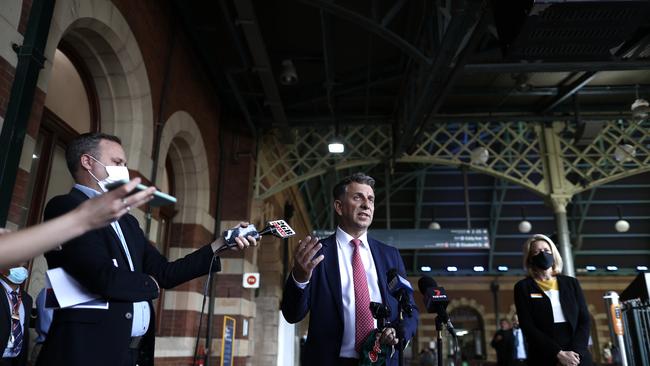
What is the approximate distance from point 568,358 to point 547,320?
334 millimetres

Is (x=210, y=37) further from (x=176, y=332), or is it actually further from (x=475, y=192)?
(x=475, y=192)

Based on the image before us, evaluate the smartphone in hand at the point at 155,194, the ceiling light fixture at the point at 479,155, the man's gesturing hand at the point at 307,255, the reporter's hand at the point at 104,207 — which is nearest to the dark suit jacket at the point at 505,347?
the ceiling light fixture at the point at 479,155

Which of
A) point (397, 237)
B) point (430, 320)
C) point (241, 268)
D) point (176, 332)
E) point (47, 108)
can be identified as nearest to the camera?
point (47, 108)

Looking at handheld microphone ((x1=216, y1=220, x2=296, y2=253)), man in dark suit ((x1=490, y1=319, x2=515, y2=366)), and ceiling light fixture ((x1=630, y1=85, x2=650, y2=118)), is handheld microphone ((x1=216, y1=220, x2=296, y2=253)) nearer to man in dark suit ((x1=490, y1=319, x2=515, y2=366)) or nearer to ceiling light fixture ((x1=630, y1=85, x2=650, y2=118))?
man in dark suit ((x1=490, y1=319, x2=515, y2=366))

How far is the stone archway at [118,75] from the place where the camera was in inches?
219

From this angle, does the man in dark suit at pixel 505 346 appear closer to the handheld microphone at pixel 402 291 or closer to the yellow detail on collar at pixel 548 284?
the yellow detail on collar at pixel 548 284

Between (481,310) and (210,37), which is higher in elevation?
(210,37)

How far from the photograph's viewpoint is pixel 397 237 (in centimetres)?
1248

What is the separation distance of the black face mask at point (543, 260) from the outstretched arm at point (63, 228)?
321 cm

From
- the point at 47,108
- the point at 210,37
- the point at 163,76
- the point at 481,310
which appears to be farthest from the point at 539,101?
the point at 481,310

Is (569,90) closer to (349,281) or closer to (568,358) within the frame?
(568,358)

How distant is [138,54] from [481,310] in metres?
21.9

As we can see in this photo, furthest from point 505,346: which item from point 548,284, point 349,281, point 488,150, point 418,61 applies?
point 349,281

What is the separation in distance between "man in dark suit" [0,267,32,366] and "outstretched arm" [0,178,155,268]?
2.08 metres
